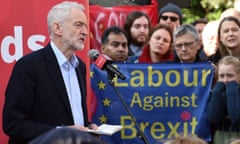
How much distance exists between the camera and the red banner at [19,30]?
5.30 meters

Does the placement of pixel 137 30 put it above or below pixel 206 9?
above

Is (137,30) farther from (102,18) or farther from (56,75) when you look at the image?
(56,75)

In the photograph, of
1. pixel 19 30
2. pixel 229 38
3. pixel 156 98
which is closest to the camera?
pixel 19 30

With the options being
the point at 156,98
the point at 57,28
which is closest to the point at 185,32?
the point at 156,98

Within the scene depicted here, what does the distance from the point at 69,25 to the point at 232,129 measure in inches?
77.1

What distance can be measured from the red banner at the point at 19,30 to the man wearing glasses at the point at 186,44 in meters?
1.82

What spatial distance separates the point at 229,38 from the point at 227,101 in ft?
3.09

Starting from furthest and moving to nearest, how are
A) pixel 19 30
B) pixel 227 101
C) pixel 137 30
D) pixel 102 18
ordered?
pixel 102 18 → pixel 137 30 → pixel 227 101 → pixel 19 30

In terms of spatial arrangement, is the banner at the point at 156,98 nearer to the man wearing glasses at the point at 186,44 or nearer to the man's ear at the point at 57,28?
the man wearing glasses at the point at 186,44

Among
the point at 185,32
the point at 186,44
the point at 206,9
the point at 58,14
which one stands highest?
the point at 58,14

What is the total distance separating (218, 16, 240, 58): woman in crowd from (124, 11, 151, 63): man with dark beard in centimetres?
133

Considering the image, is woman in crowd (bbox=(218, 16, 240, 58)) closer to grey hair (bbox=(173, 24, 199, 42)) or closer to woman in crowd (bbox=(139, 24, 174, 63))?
grey hair (bbox=(173, 24, 199, 42))

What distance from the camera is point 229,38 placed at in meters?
6.80

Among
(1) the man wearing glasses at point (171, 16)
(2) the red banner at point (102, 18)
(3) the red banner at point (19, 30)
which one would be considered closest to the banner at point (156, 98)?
(3) the red banner at point (19, 30)
